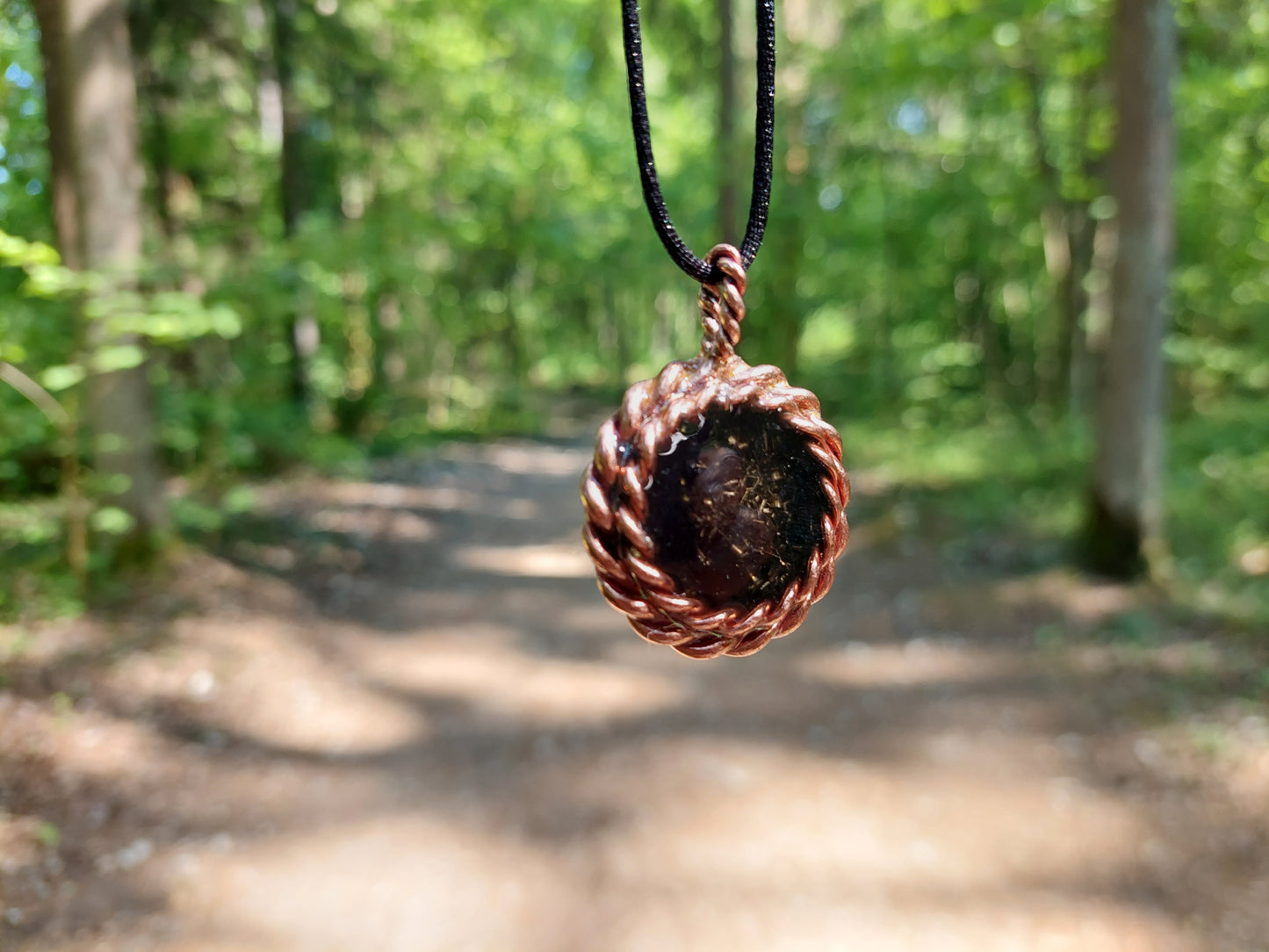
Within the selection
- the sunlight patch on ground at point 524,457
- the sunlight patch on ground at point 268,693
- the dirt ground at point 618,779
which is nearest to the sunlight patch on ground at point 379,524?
the dirt ground at point 618,779

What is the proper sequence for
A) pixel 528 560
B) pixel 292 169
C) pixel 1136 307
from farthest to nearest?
pixel 292 169
pixel 528 560
pixel 1136 307

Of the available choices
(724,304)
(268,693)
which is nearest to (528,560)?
(268,693)

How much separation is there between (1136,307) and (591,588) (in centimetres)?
574

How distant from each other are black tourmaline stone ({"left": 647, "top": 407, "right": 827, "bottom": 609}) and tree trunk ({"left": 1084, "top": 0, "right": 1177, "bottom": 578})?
285 inches

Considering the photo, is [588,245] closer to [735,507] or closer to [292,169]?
[292,169]

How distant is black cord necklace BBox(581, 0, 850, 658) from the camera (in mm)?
1327

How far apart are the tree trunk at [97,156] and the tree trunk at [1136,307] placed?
7749 mm

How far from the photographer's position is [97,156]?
6195 millimetres

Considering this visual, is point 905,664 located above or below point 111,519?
below

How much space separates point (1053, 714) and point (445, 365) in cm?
1977

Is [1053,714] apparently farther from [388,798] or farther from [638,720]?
[388,798]

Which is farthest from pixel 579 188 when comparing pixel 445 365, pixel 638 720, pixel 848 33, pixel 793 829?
pixel 793 829

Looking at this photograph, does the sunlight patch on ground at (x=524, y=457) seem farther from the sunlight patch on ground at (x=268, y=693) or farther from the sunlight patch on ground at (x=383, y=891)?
the sunlight patch on ground at (x=383, y=891)

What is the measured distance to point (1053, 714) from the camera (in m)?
5.82
